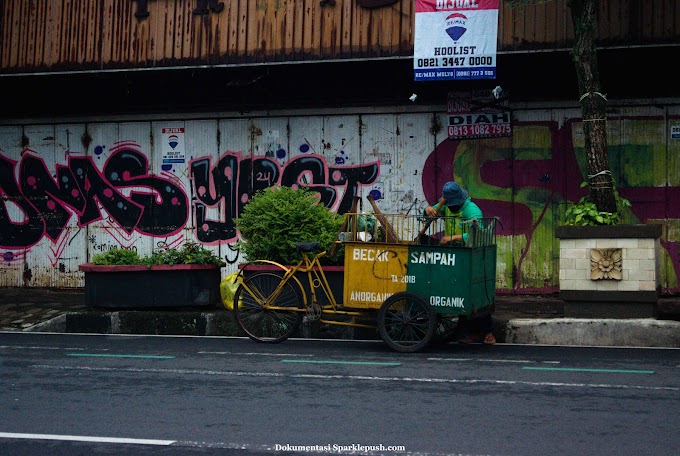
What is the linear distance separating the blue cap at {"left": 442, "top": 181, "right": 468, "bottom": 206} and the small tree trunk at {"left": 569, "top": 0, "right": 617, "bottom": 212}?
7.35ft

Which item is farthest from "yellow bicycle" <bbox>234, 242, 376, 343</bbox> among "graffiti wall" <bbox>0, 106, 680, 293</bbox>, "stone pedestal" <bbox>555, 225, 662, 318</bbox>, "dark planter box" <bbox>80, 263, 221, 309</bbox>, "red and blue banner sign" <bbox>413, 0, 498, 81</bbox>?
"red and blue banner sign" <bbox>413, 0, 498, 81</bbox>

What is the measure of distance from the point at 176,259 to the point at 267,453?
317 inches

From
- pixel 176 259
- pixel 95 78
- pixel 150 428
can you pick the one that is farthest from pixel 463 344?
pixel 95 78

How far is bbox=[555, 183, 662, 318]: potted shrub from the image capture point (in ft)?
37.7

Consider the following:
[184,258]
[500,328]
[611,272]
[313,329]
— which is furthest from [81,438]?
[611,272]

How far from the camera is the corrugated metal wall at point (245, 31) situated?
13789 mm

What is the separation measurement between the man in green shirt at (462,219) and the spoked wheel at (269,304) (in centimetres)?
192

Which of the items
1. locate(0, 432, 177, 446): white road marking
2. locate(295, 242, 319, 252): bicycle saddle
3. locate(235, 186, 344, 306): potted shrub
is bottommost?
locate(0, 432, 177, 446): white road marking

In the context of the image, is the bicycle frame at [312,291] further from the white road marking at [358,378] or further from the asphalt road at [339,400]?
the white road marking at [358,378]

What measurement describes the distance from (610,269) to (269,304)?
4260 mm

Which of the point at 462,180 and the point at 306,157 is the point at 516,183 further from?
the point at 306,157

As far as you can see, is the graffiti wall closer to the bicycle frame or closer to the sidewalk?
the sidewalk

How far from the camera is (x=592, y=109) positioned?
12.1 metres

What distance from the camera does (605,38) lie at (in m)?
13.7
